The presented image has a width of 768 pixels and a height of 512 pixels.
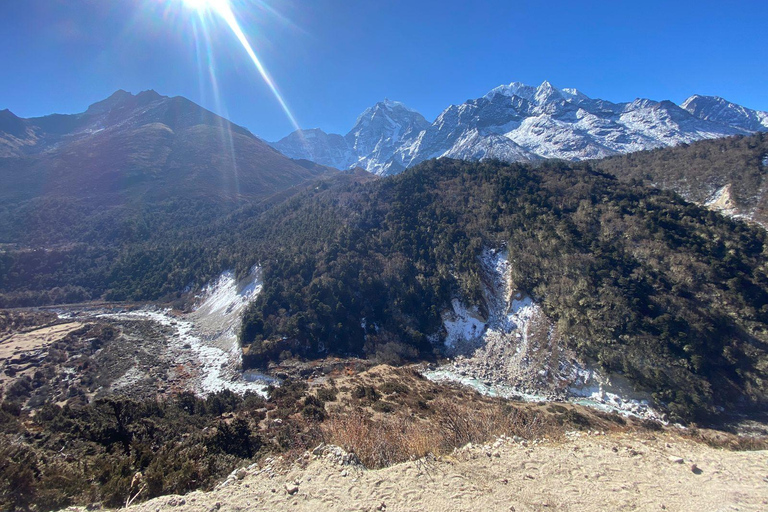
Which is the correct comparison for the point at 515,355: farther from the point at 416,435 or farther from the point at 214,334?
the point at 214,334

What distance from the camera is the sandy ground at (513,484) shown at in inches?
329

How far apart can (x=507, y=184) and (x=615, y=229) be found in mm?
18960

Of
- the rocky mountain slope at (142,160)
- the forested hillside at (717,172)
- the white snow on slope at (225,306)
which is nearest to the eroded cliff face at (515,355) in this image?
the white snow on slope at (225,306)

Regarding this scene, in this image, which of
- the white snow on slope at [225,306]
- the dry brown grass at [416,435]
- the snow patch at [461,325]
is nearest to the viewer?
the dry brown grass at [416,435]

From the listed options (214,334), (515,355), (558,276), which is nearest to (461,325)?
(515,355)

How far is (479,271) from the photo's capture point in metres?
38.7

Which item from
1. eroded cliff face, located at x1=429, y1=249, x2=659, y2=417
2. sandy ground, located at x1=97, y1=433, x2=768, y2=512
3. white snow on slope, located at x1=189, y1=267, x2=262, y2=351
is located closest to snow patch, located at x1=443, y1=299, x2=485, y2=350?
eroded cliff face, located at x1=429, y1=249, x2=659, y2=417

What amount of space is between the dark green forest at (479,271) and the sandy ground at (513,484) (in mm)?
15614

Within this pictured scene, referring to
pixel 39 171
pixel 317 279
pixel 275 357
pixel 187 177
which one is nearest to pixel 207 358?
pixel 275 357

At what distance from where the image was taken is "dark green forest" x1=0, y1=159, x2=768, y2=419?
2370 centimetres

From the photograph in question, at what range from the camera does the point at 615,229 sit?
112 ft

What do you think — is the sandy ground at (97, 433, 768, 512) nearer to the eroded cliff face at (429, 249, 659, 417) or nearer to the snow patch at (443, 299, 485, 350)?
the eroded cliff face at (429, 249, 659, 417)

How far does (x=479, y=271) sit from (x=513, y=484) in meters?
31.0

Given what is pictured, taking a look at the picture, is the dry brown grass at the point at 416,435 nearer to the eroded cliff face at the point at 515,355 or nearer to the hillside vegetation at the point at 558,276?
the eroded cliff face at the point at 515,355
